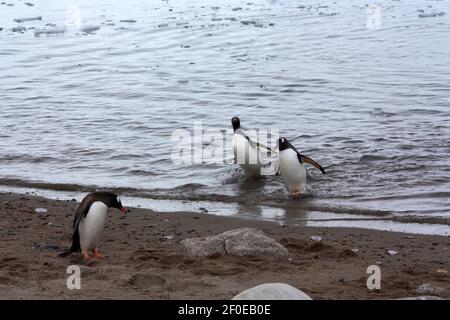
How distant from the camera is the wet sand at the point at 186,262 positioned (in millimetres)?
5594

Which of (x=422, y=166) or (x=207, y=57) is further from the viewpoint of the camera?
(x=207, y=57)

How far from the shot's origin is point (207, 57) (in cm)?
2034

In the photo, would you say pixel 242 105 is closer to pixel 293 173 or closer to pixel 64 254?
pixel 293 173

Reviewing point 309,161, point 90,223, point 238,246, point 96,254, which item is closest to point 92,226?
point 90,223

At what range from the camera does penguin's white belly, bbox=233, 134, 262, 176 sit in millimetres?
10773

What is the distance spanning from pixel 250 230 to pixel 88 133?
682 cm

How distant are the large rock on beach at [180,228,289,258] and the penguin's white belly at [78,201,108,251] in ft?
2.56

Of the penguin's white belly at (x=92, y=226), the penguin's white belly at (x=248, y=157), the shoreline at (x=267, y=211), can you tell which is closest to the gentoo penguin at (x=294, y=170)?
the shoreline at (x=267, y=211)

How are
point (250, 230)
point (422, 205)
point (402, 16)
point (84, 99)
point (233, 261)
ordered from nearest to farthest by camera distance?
point (233, 261)
point (250, 230)
point (422, 205)
point (84, 99)
point (402, 16)

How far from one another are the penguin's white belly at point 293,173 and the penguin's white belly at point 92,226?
3.37 m

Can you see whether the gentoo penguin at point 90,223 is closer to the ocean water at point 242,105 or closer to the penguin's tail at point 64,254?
the penguin's tail at point 64,254
